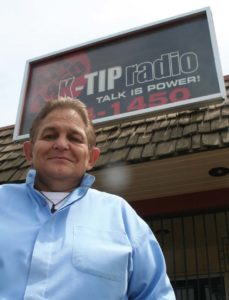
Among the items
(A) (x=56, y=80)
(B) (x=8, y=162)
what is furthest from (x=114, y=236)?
(A) (x=56, y=80)

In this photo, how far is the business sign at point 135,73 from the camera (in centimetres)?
410

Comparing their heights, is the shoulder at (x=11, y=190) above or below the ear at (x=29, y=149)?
below

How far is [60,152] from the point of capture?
1654 millimetres

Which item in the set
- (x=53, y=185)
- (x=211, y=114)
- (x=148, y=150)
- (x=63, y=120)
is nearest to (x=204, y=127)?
(x=211, y=114)

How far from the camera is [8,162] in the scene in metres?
4.48

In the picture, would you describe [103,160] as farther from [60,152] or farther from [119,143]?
[60,152]

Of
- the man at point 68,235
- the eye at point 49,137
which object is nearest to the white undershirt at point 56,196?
the man at point 68,235

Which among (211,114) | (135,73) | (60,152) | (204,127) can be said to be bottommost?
(60,152)

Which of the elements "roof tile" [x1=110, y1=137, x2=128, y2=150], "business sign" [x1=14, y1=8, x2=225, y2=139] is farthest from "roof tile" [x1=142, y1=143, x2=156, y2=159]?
"business sign" [x1=14, y1=8, x2=225, y2=139]

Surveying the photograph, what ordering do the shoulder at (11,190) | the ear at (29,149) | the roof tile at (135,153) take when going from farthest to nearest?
the roof tile at (135,153) → the ear at (29,149) → the shoulder at (11,190)

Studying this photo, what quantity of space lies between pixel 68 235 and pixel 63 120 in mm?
554

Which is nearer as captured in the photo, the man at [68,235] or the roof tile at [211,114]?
the man at [68,235]

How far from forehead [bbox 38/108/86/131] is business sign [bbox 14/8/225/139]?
230 centimetres

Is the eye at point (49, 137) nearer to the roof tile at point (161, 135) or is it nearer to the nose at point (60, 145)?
the nose at point (60, 145)
